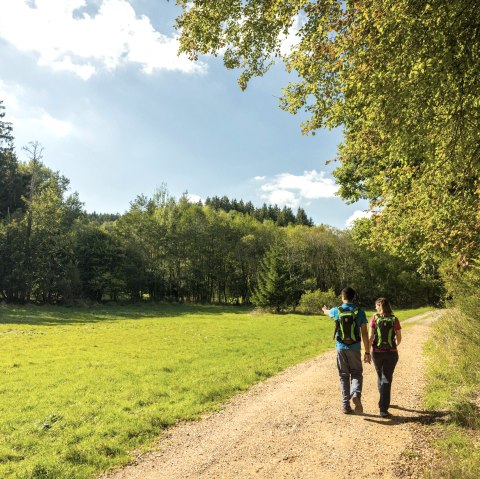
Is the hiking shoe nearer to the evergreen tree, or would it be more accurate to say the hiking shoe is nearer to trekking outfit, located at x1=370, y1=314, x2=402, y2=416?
trekking outfit, located at x1=370, y1=314, x2=402, y2=416

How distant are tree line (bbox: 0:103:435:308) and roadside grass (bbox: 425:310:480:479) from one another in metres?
29.9

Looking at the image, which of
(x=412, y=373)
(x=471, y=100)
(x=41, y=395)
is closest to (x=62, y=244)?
(x=41, y=395)

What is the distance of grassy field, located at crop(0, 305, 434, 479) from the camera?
6.77m

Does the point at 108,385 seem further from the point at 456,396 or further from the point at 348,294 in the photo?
the point at 456,396

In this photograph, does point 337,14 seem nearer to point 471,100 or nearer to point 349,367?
point 471,100

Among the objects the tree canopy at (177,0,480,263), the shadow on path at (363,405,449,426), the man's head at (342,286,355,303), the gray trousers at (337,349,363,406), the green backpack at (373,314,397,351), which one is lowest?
the shadow on path at (363,405,449,426)

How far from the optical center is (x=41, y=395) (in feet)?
34.6

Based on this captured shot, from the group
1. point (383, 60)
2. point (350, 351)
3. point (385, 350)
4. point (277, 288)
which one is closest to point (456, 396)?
point (385, 350)

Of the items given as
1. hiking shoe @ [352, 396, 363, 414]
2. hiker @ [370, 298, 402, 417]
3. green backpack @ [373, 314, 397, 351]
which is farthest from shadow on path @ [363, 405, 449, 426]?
green backpack @ [373, 314, 397, 351]

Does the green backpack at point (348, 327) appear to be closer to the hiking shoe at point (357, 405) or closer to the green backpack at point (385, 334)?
the green backpack at point (385, 334)

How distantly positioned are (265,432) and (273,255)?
1463 inches

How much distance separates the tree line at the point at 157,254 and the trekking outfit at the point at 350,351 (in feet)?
111

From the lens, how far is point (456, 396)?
7.84 meters

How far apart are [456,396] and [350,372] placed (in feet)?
7.95
